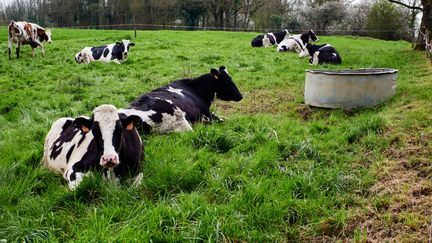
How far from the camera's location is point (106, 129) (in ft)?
14.0

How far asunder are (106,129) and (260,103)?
5.47 m

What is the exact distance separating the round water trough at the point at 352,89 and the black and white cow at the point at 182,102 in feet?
5.43

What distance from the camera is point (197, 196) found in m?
3.95

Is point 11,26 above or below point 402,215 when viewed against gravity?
above

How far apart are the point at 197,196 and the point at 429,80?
8.03m

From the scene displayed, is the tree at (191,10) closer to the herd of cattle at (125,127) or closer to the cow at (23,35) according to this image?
the cow at (23,35)

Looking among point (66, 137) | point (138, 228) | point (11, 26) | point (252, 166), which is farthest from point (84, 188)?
point (11, 26)

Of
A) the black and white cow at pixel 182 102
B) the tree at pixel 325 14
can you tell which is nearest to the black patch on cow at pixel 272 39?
the black and white cow at pixel 182 102

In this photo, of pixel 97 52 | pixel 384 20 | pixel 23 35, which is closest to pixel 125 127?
pixel 97 52

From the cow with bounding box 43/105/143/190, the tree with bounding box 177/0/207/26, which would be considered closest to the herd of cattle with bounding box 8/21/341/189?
the cow with bounding box 43/105/143/190

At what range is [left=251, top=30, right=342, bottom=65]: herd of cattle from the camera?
15453mm

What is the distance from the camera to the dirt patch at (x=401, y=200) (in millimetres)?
3375

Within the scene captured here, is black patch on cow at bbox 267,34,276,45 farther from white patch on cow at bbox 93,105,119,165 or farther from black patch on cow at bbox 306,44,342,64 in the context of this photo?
white patch on cow at bbox 93,105,119,165

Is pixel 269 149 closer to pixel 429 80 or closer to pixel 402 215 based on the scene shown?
pixel 402 215
